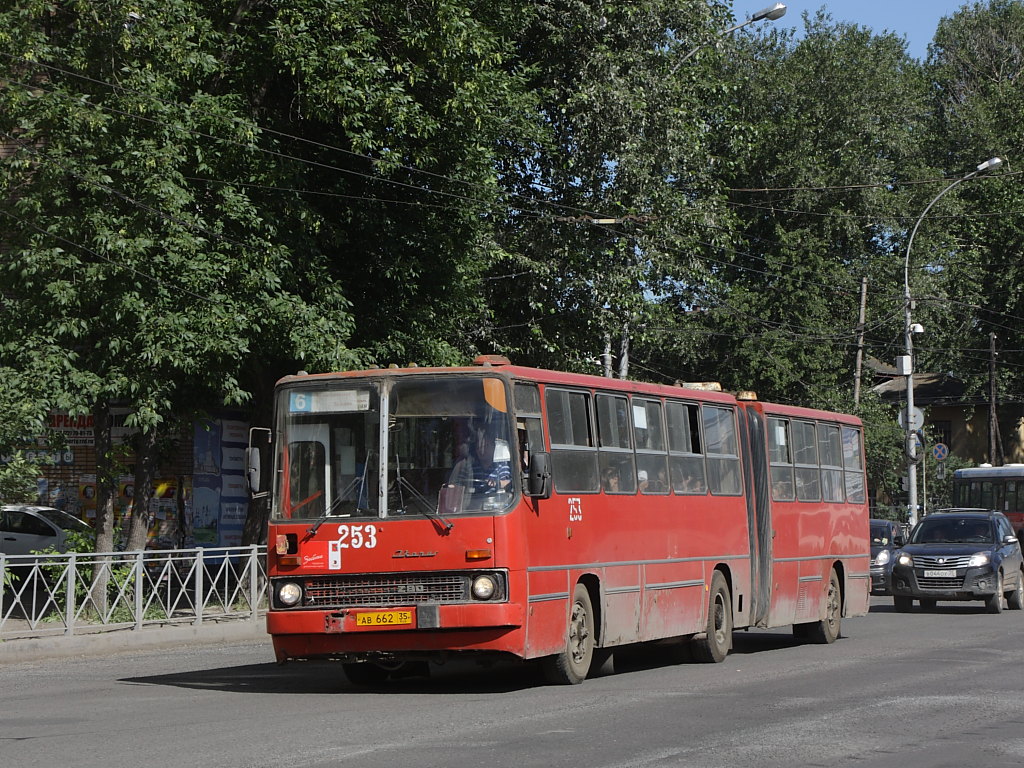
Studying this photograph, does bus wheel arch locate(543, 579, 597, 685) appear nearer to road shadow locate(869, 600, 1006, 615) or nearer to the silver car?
road shadow locate(869, 600, 1006, 615)

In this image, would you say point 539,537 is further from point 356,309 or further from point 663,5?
point 663,5

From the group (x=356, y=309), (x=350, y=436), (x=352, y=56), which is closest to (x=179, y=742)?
→ (x=350, y=436)

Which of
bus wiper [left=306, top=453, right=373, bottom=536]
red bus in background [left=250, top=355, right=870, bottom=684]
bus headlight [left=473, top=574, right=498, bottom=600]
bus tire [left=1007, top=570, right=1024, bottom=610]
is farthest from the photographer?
bus tire [left=1007, top=570, right=1024, bottom=610]

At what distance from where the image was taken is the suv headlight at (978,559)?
26969 millimetres

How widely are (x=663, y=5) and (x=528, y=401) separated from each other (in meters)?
18.8

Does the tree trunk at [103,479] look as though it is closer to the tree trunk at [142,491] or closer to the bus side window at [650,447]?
the tree trunk at [142,491]

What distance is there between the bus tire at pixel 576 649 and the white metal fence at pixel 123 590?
8.00 meters

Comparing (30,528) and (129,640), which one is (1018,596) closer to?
(129,640)

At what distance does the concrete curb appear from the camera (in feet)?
59.3

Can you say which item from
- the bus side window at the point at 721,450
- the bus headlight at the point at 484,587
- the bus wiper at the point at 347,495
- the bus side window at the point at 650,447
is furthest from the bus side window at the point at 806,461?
the bus wiper at the point at 347,495

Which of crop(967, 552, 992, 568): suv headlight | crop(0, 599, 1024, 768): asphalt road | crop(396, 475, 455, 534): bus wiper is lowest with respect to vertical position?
crop(0, 599, 1024, 768): asphalt road

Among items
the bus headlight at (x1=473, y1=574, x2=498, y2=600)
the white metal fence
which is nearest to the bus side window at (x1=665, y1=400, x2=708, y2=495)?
the bus headlight at (x1=473, y1=574, x2=498, y2=600)

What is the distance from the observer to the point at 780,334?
53.1 m

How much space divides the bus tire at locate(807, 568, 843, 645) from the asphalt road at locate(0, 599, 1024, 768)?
2.55m
